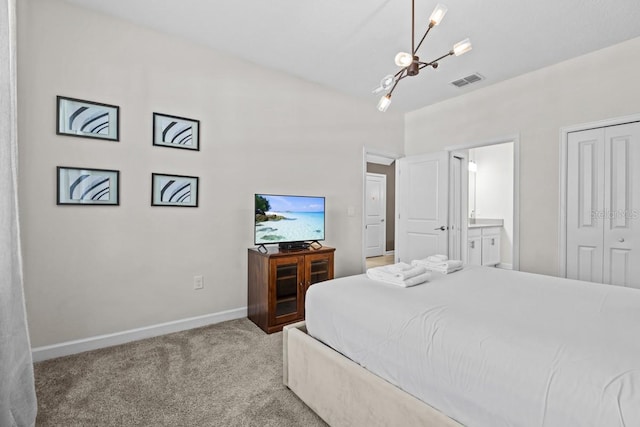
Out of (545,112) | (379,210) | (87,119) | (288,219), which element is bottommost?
(288,219)

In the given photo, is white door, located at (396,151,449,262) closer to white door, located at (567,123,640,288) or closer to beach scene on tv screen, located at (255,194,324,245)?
white door, located at (567,123,640,288)

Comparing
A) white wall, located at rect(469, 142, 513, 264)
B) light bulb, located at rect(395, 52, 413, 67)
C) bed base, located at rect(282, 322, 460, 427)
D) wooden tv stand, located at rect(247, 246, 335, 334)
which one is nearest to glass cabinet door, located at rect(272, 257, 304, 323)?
wooden tv stand, located at rect(247, 246, 335, 334)

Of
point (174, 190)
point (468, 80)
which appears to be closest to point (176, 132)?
point (174, 190)

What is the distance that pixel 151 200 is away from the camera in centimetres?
273

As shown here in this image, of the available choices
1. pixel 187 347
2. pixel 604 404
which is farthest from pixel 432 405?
pixel 187 347

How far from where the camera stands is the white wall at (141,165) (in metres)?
2.28

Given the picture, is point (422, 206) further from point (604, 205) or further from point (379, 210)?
point (379, 210)

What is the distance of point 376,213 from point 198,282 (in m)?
5.00

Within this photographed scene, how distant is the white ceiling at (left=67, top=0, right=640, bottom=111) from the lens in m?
2.39

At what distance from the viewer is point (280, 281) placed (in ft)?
9.55

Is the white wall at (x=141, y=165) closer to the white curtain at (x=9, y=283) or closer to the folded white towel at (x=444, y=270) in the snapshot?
the white curtain at (x=9, y=283)

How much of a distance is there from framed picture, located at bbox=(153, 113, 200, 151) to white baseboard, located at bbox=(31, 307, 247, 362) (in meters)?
1.63

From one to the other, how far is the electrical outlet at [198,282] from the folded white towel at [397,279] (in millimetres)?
1786

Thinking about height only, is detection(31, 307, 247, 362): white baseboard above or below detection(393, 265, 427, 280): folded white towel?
below
